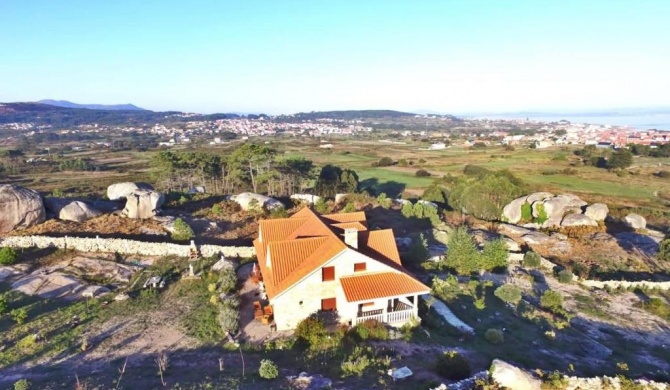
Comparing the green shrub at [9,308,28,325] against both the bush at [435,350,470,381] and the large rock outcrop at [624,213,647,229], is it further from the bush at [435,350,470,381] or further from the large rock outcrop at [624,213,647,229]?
the large rock outcrop at [624,213,647,229]

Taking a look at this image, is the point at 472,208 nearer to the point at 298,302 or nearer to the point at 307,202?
the point at 307,202

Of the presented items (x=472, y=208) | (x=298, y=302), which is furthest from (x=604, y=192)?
(x=298, y=302)

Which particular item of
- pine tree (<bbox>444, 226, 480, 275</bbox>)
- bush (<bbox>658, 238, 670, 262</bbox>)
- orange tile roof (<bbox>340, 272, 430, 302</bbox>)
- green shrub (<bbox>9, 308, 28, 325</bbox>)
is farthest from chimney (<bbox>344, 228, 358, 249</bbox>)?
bush (<bbox>658, 238, 670, 262</bbox>)

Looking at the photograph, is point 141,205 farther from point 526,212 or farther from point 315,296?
point 526,212

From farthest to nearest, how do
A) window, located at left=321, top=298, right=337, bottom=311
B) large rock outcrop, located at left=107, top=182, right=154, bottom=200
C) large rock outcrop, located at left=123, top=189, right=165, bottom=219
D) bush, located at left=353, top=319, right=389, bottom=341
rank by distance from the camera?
large rock outcrop, located at left=107, top=182, right=154, bottom=200 → large rock outcrop, located at left=123, top=189, right=165, bottom=219 → window, located at left=321, top=298, right=337, bottom=311 → bush, located at left=353, top=319, right=389, bottom=341

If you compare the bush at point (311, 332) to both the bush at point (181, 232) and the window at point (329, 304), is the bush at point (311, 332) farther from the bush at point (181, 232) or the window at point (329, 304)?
the bush at point (181, 232)
